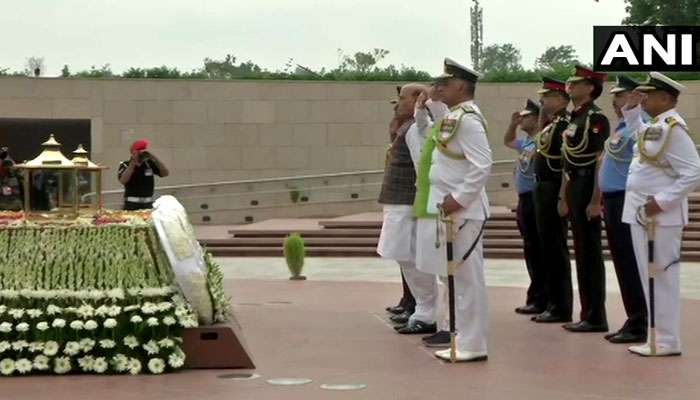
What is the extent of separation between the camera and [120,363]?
254 inches

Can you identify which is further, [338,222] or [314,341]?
[338,222]

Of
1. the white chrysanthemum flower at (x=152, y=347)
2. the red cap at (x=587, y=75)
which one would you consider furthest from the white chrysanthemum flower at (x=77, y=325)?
the red cap at (x=587, y=75)

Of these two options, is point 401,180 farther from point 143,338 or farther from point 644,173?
point 143,338

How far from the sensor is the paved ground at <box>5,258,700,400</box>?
600 centimetres

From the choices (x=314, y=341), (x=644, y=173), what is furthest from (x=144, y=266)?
(x=644, y=173)

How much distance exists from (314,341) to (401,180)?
133 centimetres

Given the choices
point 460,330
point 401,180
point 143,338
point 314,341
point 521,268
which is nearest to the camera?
point 143,338

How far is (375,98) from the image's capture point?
28844 millimetres

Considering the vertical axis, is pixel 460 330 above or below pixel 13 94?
below

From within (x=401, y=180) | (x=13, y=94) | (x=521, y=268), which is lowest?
(x=521, y=268)

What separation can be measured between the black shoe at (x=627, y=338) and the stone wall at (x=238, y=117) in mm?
20619

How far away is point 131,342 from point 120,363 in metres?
0.13

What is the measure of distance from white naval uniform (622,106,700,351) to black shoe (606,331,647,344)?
0.51m

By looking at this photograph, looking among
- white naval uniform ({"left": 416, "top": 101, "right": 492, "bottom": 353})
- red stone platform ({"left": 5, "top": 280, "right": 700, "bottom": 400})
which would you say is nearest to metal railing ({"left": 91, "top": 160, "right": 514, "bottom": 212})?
red stone platform ({"left": 5, "top": 280, "right": 700, "bottom": 400})
